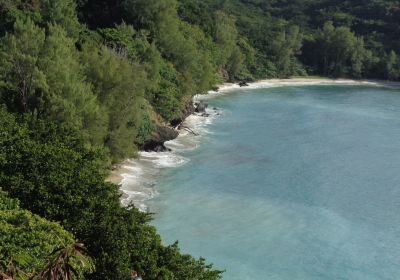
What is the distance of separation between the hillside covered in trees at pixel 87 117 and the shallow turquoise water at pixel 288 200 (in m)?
5.32

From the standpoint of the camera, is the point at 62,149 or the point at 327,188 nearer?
the point at 62,149

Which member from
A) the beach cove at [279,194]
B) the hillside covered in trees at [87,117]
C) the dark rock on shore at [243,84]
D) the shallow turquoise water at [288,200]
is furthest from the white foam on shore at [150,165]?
the dark rock on shore at [243,84]

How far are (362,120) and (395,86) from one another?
6203cm

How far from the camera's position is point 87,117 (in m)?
43.5

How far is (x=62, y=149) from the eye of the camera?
105ft

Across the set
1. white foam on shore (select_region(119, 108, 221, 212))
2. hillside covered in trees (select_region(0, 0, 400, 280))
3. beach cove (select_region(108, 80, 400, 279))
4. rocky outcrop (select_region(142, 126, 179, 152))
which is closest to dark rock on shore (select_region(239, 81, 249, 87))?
hillside covered in trees (select_region(0, 0, 400, 280))

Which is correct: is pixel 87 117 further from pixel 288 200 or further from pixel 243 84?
pixel 243 84

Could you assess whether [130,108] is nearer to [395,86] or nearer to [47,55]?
[47,55]

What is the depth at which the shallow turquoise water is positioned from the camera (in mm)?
37125

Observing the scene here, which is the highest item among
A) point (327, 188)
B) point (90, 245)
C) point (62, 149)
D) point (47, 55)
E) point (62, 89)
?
point (47, 55)

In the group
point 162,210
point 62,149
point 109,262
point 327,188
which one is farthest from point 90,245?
point 327,188

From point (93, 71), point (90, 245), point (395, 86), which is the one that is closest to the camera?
point (90, 245)

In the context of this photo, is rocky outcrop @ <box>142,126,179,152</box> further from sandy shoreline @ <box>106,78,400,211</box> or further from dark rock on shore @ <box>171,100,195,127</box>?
dark rock on shore @ <box>171,100,195,127</box>

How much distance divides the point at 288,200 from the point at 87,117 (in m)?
19.7
